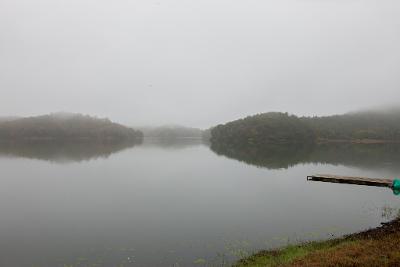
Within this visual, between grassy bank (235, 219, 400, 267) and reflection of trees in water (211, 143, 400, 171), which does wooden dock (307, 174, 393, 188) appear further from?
reflection of trees in water (211, 143, 400, 171)

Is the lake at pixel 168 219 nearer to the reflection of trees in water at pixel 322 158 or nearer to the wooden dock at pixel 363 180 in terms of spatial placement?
the wooden dock at pixel 363 180

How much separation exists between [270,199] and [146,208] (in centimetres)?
1722

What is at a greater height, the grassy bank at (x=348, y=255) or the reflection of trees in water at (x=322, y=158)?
the grassy bank at (x=348, y=255)

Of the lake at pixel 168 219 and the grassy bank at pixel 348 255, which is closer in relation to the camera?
the grassy bank at pixel 348 255

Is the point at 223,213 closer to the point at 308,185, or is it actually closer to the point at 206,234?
the point at 206,234

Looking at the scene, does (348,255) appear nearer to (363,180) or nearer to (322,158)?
(363,180)

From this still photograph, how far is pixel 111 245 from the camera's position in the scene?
75.1 feet

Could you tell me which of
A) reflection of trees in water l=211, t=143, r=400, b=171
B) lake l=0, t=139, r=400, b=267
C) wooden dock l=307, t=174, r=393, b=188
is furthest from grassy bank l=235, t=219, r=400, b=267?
reflection of trees in water l=211, t=143, r=400, b=171

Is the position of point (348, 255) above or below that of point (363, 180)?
below

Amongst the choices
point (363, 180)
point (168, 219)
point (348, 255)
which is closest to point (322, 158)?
point (168, 219)

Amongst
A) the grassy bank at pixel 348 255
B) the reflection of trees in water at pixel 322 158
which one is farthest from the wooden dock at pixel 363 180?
the reflection of trees in water at pixel 322 158

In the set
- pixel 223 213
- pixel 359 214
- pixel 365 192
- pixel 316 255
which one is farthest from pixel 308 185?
pixel 316 255

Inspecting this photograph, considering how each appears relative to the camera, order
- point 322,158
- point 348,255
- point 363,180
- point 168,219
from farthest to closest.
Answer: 1. point 322,158
2. point 168,219
3. point 363,180
4. point 348,255

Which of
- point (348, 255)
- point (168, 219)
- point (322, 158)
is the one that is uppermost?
point (348, 255)
